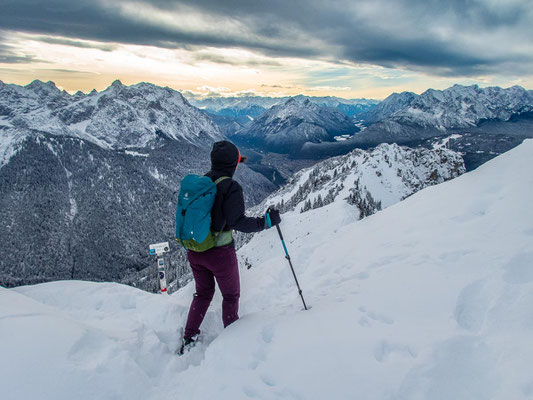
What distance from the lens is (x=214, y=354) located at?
490cm

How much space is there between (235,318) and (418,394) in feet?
12.6

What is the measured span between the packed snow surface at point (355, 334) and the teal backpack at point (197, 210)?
2.02 metres

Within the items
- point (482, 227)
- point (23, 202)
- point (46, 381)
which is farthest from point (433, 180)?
point (23, 202)

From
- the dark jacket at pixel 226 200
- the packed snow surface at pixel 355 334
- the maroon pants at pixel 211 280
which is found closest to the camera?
the packed snow surface at pixel 355 334

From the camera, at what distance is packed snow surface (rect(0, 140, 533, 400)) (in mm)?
3367

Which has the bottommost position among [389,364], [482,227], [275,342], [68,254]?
[68,254]

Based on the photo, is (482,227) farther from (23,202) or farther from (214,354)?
(23,202)

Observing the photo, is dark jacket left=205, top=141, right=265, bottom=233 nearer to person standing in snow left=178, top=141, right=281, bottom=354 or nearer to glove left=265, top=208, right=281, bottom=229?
person standing in snow left=178, top=141, right=281, bottom=354

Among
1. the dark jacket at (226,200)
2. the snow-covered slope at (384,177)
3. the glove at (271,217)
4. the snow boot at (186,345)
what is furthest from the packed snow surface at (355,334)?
the snow-covered slope at (384,177)

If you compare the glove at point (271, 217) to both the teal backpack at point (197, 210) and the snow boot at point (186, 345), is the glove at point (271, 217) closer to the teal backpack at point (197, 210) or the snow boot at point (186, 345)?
the teal backpack at point (197, 210)

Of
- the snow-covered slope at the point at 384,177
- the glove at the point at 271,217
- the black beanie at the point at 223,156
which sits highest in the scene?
the black beanie at the point at 223,156

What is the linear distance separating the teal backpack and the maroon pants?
1.07 feet

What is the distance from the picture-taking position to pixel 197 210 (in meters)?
5.12

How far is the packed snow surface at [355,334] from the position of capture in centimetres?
337
